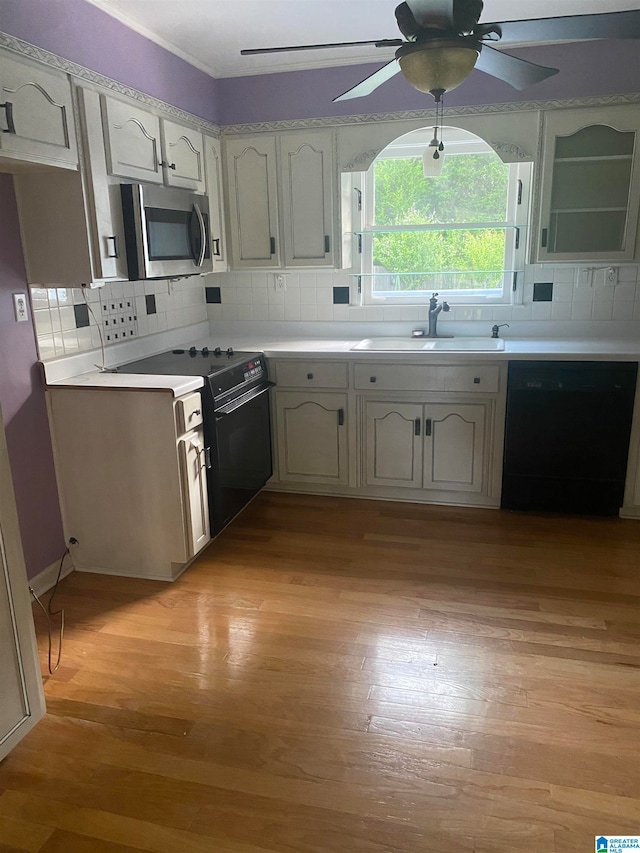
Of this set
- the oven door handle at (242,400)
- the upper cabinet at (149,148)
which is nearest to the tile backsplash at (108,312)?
the upper cabinet at (149,148)

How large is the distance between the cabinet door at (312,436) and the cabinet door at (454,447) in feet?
1.62

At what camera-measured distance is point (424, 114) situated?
11.6 feet

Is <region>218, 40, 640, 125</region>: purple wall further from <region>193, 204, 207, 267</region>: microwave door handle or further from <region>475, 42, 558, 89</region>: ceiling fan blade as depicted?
<region>475, 42, 558, 89</region>: ceiling fan blade

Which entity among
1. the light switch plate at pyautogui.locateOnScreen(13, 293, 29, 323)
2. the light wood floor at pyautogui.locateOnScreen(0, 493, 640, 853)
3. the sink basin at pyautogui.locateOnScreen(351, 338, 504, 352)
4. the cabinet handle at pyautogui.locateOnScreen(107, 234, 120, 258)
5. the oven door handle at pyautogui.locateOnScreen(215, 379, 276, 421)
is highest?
the cabinet handle at pyautogui.locateOnScreen(107, 234, 120, 258)

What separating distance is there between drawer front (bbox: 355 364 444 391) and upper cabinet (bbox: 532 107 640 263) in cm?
92

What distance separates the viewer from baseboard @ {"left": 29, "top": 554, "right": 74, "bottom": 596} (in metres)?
2.80

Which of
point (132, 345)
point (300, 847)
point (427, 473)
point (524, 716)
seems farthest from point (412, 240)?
point (300, 847)

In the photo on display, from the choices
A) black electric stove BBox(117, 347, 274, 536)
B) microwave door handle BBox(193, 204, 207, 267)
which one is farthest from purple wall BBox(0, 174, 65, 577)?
microwave door handle BBox(193, 204, 207, 267)

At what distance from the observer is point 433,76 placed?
6.21ft

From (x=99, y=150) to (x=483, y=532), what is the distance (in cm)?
257

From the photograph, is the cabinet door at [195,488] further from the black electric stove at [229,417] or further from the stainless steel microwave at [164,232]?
the stainless steel microwave at [164,232]

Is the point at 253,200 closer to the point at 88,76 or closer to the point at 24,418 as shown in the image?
the point at 88,76

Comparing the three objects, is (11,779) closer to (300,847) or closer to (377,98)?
(300,847)

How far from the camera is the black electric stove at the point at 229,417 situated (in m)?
3.02
